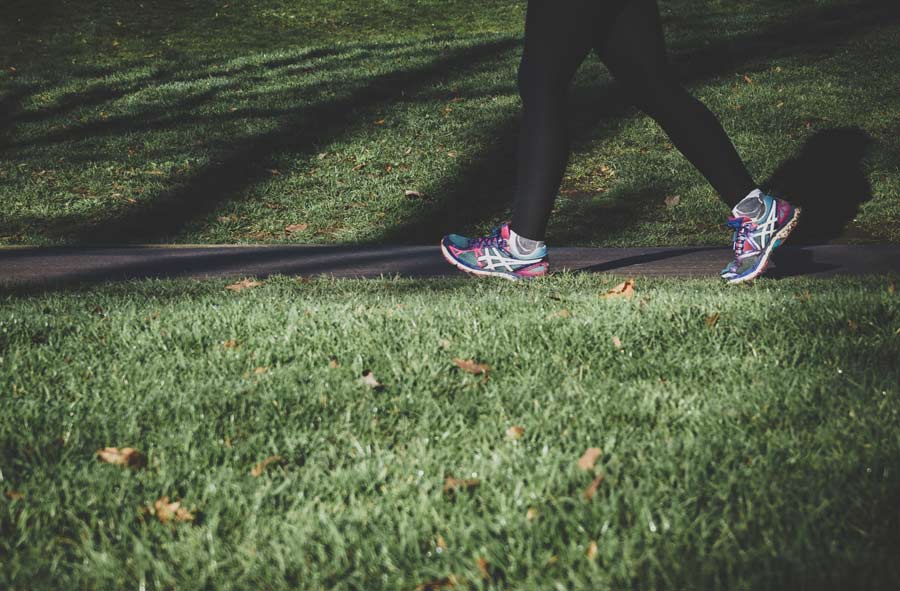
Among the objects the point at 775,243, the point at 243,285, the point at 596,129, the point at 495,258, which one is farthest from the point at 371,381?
the point at 596,129

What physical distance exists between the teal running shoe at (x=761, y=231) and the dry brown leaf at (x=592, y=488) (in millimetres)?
2130

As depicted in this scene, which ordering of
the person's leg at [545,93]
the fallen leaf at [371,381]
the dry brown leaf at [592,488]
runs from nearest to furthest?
the dry brown leaf at [592,488] → the fallen leaf at [371,381] → the person's leg at [545,93]

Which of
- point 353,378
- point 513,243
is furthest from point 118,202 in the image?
point 353,378

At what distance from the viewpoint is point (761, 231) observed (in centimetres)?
357

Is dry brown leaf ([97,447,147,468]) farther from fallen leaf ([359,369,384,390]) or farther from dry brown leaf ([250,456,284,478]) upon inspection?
fallen leaf ([359,369,384,390])

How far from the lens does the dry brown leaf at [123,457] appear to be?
194 cm

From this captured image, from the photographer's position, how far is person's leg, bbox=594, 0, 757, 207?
3.40 metres

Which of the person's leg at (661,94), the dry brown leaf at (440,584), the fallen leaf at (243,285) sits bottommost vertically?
the fallen leaf at (243,285)

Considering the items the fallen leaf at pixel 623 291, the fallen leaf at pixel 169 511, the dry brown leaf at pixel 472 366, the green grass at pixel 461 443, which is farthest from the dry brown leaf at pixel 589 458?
the fallen leaf at pixel 623 291

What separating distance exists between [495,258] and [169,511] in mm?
2293

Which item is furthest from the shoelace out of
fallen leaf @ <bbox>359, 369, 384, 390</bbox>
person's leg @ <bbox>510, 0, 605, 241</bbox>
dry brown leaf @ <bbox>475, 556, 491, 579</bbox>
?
dry brown leaf @ <bbox>475, 556, 491, 579</bbox>

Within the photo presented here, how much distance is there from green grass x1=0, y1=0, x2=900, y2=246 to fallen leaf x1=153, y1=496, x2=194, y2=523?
479cm

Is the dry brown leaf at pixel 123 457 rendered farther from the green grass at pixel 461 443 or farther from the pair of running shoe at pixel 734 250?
the pair of running shoe at pixel 734 250

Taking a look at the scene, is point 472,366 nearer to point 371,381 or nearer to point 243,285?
point 371,381
